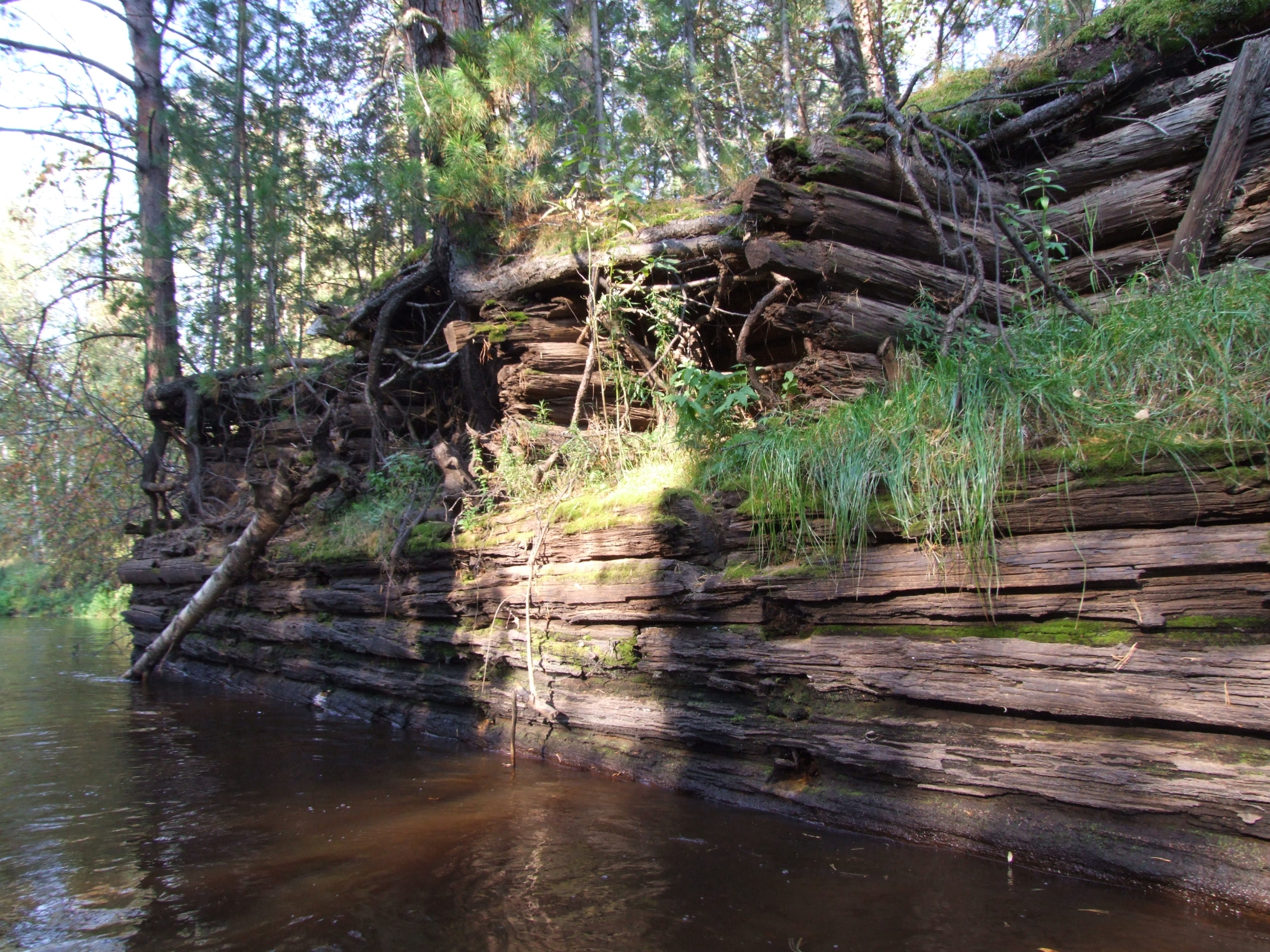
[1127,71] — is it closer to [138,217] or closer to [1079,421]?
[1079,421]

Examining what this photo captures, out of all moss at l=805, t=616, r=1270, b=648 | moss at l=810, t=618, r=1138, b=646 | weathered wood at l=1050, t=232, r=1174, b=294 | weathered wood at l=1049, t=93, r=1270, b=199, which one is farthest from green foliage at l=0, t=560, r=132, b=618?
weathered wood at l=1049, t=93, r=1270, b=199

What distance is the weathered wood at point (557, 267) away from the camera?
242 inches

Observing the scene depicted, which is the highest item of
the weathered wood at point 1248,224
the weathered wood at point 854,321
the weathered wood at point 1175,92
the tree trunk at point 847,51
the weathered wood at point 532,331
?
the tree trunk at point 847,51

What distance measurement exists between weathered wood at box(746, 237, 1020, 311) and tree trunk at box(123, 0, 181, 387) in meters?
10.5

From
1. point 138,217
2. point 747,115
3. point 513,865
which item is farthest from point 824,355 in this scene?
point 747,115

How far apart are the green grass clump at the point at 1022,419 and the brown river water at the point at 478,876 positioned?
1.37 metres

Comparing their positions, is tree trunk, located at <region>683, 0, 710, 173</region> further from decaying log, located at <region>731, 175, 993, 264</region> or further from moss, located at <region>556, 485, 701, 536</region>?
moss, located at <region>556, 485, 701, 536</region>

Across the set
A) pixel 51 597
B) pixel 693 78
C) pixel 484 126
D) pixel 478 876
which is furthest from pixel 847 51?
pixel 51 597

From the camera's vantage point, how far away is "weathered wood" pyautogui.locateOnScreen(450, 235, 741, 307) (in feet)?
20.1

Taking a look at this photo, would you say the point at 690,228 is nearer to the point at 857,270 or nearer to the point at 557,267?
the point at 557,267

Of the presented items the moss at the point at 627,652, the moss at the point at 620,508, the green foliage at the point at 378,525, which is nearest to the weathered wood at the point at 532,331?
the green foliage at the point at 378,525

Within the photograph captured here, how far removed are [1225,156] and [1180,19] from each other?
1380 mm

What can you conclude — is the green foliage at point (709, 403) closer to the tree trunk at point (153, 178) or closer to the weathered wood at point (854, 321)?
A: the weathered wood at point (854, 321)

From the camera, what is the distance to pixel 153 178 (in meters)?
13.4
